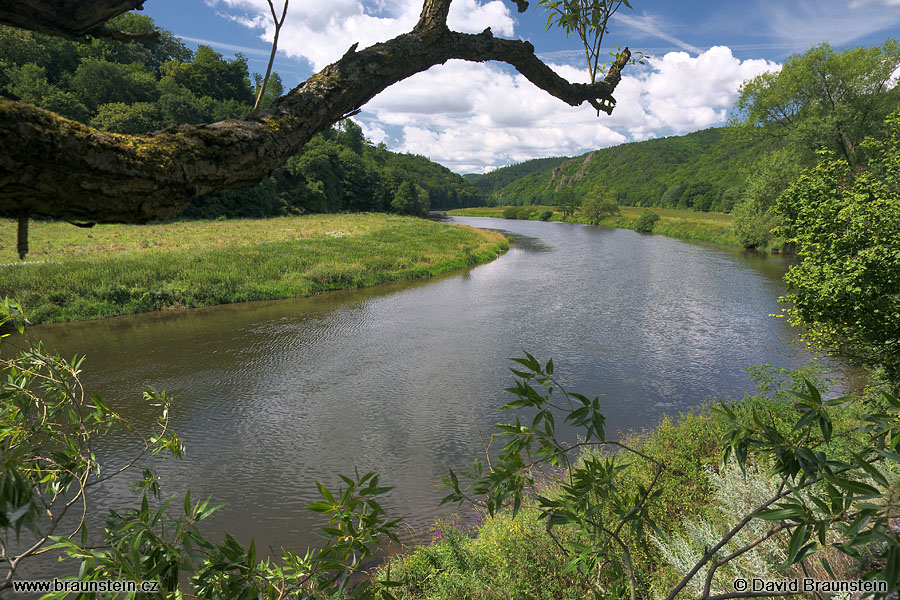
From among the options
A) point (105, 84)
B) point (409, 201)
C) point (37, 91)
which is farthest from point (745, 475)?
point (409, 201)

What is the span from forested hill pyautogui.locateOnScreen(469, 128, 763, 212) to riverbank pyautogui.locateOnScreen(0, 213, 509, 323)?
64780 millimetres

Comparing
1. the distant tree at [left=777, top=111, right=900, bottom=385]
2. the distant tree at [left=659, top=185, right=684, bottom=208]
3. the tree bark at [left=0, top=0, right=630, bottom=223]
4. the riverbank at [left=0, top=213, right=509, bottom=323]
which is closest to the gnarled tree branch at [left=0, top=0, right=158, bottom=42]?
the tree bark at [left=0, top=0, right=630, bottom=223]

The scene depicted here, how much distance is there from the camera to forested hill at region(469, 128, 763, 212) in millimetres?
95688

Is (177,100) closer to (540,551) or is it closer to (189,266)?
(189,266)

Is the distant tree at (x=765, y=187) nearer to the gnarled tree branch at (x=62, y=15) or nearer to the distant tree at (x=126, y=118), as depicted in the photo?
the gnarled tree branch at (x=62, y=15)

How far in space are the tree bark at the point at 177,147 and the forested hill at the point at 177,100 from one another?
34687mm

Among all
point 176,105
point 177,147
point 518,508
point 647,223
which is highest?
point 176,105

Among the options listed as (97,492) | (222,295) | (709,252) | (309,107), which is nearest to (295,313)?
(222,295)

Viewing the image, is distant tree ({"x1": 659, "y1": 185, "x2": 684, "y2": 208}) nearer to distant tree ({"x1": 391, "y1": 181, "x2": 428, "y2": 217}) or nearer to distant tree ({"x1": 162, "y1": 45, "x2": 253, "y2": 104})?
distant tree ({"x1": 391, "y1": 181, "x2": 428, "y2": 217})

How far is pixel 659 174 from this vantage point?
13175cm

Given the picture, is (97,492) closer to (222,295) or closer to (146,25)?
(222,295)

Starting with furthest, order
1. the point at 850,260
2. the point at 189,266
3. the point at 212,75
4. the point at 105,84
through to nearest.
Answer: the point at 212,75 → the point at 105,84 → the point at 189,266 → the point at 850,260

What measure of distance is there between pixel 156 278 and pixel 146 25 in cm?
6261

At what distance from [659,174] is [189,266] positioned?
139 meters
